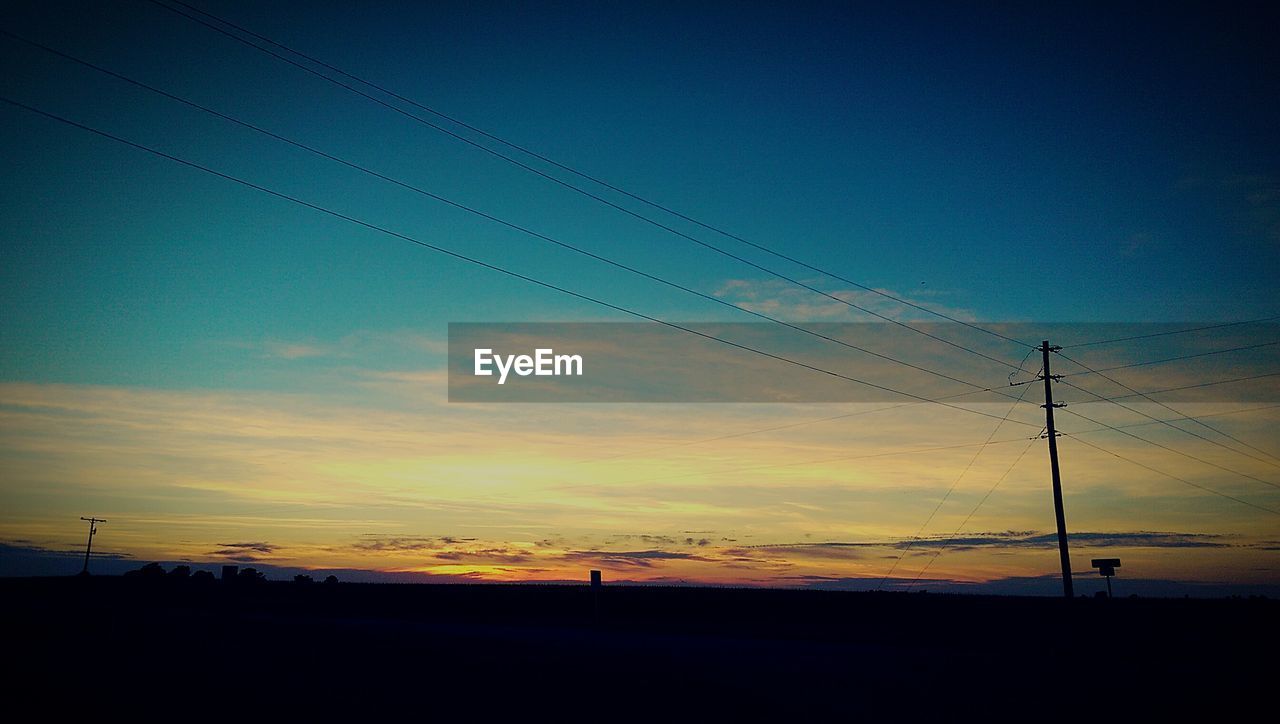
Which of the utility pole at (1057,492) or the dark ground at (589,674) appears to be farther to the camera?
the utility pole at (1057,492)

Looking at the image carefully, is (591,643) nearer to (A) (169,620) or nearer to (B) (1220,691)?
(B) (1220,691)

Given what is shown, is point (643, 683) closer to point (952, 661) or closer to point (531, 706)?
point (531, 706)

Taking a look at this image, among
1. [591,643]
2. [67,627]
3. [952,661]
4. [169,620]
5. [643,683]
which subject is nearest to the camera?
[643,683]

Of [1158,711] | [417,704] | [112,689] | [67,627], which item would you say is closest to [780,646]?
[1158,711]

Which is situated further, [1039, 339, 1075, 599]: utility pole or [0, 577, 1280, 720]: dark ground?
[1039, 339, 1075, 599]: utility pole

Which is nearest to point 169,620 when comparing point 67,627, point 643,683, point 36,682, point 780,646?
point 67,627

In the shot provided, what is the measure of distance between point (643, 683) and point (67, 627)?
21522mm

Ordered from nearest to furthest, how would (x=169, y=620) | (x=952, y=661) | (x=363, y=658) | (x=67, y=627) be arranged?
(x=363, y=658), (x=952, y=661), (x=67, y=627), (x=169, y=620)

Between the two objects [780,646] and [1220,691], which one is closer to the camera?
[1220,691]

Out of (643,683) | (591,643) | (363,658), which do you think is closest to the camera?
(643,683)

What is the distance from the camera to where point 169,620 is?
106 ft

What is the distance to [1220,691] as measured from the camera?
1527 cm

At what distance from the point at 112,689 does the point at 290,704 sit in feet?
10.9

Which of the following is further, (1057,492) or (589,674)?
(1057,492)
